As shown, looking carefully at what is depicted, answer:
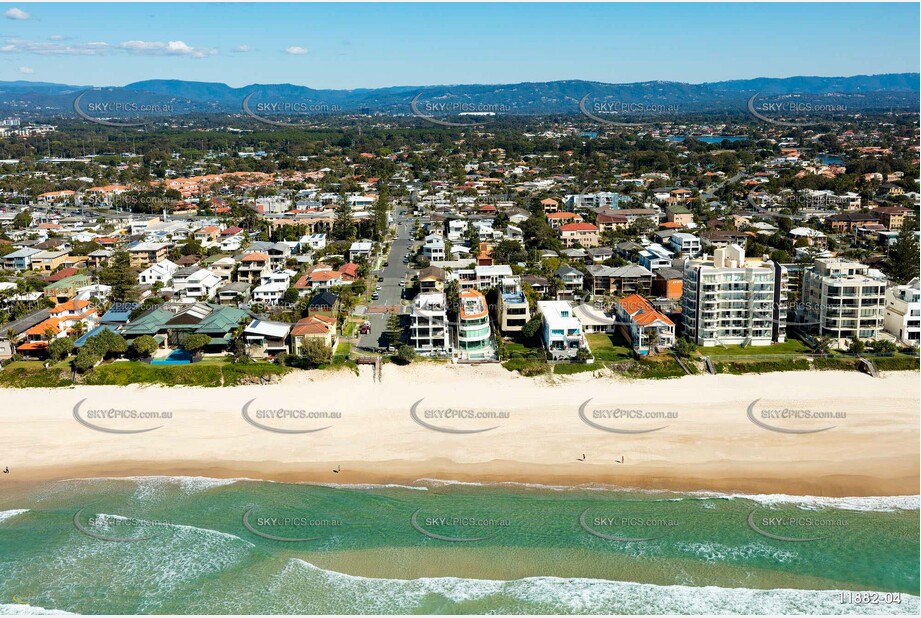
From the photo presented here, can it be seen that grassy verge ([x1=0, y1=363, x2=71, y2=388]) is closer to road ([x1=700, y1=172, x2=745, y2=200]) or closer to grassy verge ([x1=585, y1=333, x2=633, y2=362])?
grassy verge ([x1=585, y1=333, x2=633, y2=362])

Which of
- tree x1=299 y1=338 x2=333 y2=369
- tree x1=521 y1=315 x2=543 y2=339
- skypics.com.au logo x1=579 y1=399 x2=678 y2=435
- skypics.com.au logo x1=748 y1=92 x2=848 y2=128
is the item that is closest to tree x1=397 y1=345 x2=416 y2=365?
tree x1=299 y1=338 x2=333 y2=369

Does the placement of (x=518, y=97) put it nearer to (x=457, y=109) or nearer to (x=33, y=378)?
(x=457, y=109)

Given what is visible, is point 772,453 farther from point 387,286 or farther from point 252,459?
point 387,286

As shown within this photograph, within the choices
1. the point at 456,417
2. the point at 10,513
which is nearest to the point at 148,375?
the point at 10,513

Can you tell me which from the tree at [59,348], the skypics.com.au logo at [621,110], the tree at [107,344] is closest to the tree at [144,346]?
the tree at [107,344]

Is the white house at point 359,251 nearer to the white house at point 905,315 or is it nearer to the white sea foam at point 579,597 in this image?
the white house at point 905,315

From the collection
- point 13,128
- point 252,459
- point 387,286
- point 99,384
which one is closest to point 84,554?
point 252,459
